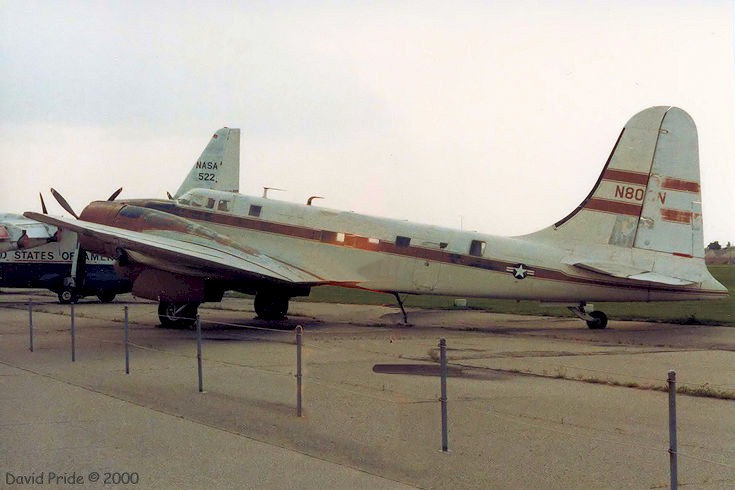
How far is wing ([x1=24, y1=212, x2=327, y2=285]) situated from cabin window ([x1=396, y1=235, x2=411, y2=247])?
2.32m

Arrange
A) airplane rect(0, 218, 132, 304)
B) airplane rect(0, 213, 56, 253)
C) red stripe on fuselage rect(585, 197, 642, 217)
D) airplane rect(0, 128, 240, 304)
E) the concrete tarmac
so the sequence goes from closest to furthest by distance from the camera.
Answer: the concrete tarmac, red stripe on fuselage rect(585, 197, 642, 217), airplane rect(0, 213, 56, 253), airplane rect(0, 128, 240, 304), airplane rect(0, 218, 132, 304)

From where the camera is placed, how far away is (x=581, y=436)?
9266 mm

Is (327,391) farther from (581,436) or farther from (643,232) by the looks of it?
(643,232)

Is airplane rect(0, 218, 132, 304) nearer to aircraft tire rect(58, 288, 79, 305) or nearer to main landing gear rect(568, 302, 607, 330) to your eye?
aircraft tire rect(58, 288, 79, 305)

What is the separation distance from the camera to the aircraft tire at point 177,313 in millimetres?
22188

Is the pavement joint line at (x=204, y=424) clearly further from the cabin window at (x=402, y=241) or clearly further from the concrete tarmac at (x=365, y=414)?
the cabin window at (x=402, y=241)

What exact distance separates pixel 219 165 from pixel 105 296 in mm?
9544

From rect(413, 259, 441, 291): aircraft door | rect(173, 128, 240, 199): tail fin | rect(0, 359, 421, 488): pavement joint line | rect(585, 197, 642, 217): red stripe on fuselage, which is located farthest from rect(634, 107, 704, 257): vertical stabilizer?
rect(173, 128, 240, 199): tail fin

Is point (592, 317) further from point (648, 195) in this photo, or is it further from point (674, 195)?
point (674, 195)

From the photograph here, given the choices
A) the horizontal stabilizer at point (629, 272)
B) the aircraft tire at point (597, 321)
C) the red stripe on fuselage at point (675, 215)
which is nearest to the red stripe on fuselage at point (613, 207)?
the red stripe on fuselage at point (675, 215)

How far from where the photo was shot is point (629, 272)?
67.3 feet

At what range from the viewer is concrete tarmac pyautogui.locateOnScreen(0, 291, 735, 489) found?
777 centimetres

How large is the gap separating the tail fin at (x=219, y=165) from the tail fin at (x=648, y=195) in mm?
23936

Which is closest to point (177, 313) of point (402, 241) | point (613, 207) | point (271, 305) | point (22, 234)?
point (271, 305)
